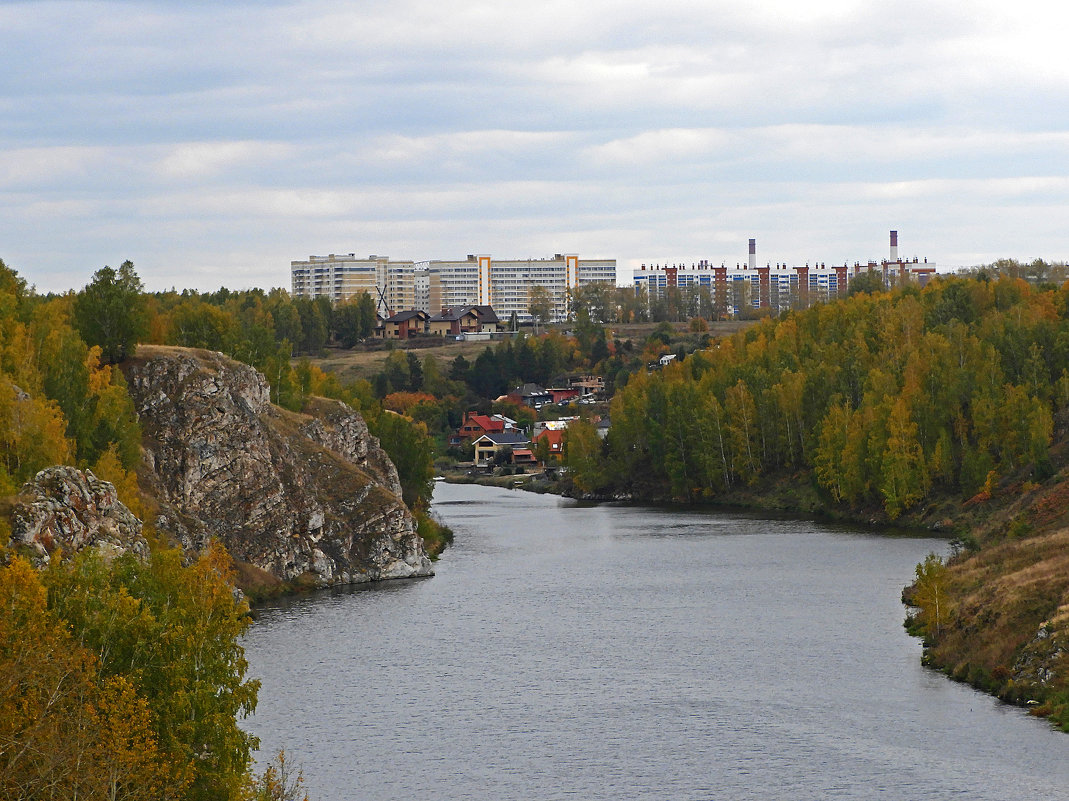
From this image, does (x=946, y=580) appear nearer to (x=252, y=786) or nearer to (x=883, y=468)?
(x=252, y=786)

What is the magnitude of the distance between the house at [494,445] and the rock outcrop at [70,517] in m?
135

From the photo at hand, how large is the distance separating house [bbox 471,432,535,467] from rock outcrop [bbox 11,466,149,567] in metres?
135

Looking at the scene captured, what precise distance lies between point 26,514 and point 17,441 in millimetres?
14675

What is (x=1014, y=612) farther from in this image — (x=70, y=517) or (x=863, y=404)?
(x=863, y=404)

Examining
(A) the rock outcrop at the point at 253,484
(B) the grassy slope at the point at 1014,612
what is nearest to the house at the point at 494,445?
(A) the rock outcrop at the point at 253,484

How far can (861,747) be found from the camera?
1859 inches

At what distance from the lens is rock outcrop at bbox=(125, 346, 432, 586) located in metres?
84.4

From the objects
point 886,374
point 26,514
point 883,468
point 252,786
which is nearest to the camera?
point 252,786

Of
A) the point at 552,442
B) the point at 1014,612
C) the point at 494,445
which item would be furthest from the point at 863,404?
the point at 494,445

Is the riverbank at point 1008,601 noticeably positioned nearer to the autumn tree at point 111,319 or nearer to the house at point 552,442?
the autumn tree at point 111,319

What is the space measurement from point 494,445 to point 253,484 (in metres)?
111

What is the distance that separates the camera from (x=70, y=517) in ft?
189

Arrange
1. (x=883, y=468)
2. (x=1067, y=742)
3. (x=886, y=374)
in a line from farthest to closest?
(x=886, y=374)
(x=883, y=468)
(x=1067, y=742)

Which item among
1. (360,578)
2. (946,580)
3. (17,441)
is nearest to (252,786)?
(17,441)
